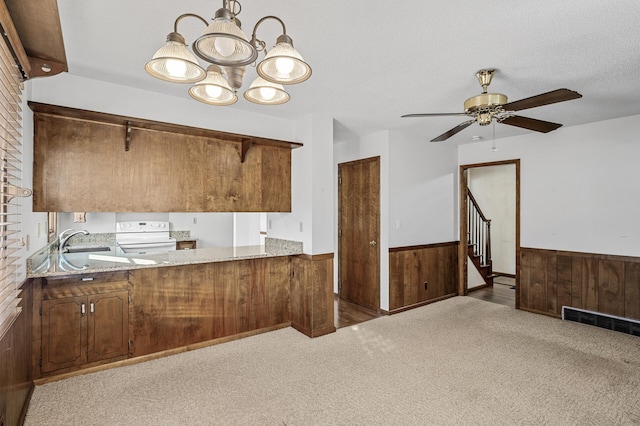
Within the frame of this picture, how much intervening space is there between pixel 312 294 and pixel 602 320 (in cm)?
341

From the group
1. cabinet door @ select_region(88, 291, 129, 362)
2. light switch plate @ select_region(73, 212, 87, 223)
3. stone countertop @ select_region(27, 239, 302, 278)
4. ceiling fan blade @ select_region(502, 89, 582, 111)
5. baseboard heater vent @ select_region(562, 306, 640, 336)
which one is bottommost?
baseboard heater vent @ select_region(562, 306, 640, 336)

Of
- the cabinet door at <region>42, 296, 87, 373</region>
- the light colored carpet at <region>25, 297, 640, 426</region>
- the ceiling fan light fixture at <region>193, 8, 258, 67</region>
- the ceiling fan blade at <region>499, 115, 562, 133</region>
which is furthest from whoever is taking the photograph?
the ceiling fan blade at <region>499, 115, 562, 133</region>

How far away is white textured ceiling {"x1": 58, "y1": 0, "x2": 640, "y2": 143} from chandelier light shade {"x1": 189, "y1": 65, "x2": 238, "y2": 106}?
368 mm

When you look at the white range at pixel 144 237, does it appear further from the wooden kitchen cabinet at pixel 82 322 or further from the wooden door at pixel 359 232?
the wooden door at pixel 359 232

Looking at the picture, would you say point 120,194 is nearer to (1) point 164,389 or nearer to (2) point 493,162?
(1) point 164,389

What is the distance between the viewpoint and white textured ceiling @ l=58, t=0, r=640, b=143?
179cm

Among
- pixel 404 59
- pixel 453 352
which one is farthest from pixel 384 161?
pixel 453 352

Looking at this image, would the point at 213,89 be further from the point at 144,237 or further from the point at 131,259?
the point at 144,237

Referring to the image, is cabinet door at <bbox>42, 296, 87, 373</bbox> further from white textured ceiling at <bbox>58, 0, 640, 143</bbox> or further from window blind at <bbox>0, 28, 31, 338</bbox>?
white textured ceiling at <bbox>58, 0, 640, 143</bbox>

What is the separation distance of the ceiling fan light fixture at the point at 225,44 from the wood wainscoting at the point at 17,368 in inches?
64.6

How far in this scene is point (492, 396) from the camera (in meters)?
2.39

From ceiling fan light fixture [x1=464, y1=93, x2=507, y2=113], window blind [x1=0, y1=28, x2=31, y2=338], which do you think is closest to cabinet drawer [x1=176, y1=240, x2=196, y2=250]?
window blind [x1=0, y1=28, x2=31, y2=338]

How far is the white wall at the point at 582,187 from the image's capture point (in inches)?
148

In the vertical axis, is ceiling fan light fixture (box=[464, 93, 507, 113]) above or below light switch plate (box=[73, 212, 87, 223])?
above
